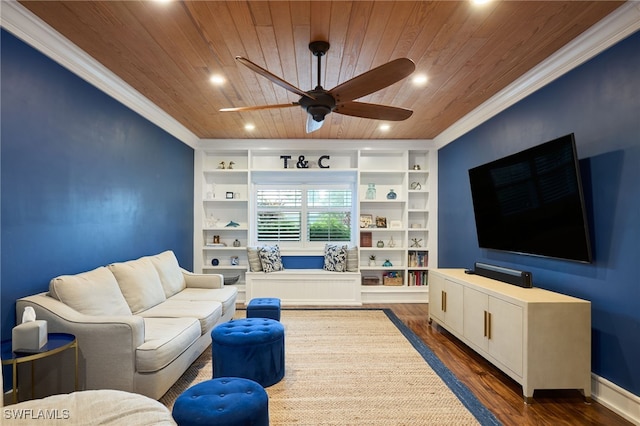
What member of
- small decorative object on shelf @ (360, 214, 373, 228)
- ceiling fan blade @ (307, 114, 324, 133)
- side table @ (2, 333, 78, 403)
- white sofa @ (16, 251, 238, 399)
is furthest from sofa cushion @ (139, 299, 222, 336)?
small decorative object on shelf @ (360, 214, 373, 228)

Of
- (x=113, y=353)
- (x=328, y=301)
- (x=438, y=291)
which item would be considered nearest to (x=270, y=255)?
(x=328, y=301)

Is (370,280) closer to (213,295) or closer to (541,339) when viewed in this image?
(213,295)

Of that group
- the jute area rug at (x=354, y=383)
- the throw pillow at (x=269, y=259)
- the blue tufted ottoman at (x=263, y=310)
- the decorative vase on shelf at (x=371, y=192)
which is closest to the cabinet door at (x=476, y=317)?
the jute area rug at (x=354, y=383)

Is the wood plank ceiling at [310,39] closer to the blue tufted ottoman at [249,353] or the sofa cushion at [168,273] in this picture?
the sofa cushion at [168,273]

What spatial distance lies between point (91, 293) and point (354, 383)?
220 centimetres

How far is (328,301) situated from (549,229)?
3.50m

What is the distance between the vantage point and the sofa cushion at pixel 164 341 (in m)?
2.29

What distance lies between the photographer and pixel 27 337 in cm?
193

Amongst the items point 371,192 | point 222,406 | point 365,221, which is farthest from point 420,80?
point 222,406

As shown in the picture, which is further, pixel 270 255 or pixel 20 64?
pixel 270 255

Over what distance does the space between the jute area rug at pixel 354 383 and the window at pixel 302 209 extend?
2250 millimetres

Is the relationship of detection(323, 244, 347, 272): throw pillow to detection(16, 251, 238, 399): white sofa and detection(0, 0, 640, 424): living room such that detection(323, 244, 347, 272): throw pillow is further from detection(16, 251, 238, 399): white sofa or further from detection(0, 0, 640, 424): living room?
detection(16, 251, 238, 399): white sofa

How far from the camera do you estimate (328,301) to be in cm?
554

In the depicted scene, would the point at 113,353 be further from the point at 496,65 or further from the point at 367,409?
the point at 496,65
